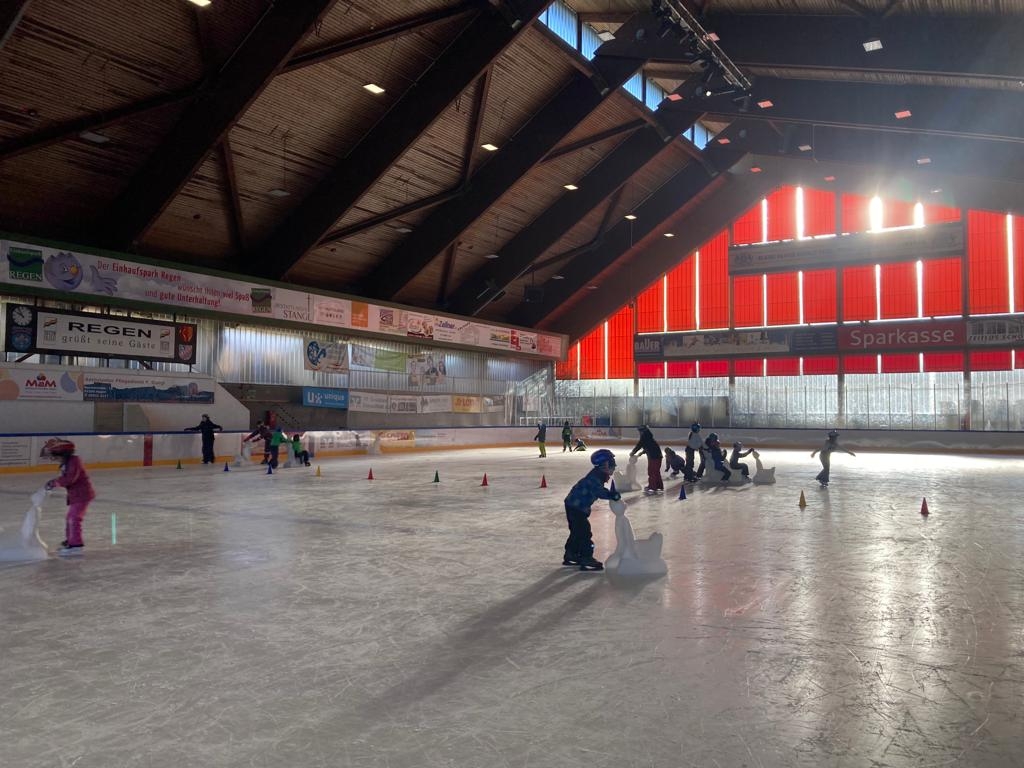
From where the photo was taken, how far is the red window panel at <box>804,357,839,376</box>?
108 feet

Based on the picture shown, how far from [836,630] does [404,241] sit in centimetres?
2408

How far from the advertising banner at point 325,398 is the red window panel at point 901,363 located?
929 inches

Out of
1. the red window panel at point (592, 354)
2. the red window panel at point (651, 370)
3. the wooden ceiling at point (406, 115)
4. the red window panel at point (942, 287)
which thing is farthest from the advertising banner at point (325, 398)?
the red window panel at point (942, 287)

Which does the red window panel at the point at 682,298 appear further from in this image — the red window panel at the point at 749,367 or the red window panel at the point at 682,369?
the red window panel at the point at 749,367

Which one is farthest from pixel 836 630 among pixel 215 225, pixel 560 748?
pixel 215 225

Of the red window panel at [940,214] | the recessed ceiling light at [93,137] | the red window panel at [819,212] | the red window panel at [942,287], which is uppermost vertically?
the red window panel at [819,212]

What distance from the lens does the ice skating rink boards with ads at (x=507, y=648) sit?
315cm

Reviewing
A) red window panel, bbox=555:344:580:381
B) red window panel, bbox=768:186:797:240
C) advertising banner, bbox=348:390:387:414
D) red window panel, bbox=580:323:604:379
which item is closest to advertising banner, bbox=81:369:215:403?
advertising banner, bbox=348:390:387:414

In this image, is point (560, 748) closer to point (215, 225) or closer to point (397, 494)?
point (397, 494)

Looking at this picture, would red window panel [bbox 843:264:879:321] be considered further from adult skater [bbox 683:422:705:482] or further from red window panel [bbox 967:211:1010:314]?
adult skater [bbox 683:422:705:482]

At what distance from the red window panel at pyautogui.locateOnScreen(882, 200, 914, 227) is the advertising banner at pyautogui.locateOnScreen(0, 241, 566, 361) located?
19199 millimetres

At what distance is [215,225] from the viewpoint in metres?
22.0

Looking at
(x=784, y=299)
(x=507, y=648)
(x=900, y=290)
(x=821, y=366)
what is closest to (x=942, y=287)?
(x=900, y=290)

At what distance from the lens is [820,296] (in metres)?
33.8
